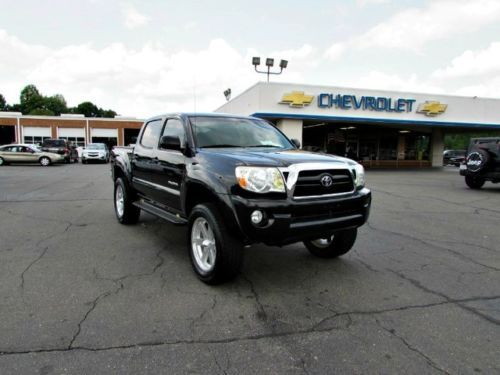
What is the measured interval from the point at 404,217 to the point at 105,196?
315 inches

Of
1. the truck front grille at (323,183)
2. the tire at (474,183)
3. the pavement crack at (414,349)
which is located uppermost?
the truck front grille at (323,183)

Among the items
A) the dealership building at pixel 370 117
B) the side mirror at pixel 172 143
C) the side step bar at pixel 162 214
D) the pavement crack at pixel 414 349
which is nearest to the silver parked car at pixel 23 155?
the dealership building at pixel 370 117

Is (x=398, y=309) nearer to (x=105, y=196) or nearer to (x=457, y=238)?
(x=457, y=238)

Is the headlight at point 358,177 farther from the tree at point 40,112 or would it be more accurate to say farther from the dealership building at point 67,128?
the tree at point 40,112

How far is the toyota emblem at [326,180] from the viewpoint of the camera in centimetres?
395

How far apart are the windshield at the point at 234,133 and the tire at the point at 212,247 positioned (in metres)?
1.01

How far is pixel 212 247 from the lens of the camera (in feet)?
13.6

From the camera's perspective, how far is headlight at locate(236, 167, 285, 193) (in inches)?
146

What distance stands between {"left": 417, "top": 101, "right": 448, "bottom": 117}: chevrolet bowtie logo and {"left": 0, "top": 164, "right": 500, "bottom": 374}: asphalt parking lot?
20507mm

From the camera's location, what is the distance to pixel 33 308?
11.5ft

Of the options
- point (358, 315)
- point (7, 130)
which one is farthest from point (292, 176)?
point (7, 130)

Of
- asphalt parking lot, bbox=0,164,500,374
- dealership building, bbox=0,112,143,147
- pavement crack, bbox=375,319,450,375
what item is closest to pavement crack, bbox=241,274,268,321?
asphalt parking lot, bbox=0,164,500,374

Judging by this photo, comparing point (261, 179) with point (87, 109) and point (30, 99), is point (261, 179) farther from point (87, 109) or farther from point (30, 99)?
point (30, 99)

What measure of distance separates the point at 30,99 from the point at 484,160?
422 ft
